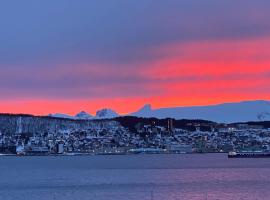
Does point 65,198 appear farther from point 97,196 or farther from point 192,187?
point 192,187

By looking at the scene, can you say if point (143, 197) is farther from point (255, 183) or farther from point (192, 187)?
point (255, 183)

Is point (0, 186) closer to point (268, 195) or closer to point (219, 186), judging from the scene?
point (219, 186)

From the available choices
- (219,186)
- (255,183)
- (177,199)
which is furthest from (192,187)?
(177,199)

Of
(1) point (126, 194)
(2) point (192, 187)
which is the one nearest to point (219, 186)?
(2) point (192, 187)

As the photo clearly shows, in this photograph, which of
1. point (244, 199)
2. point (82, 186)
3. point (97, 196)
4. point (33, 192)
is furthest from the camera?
point (82, 186)

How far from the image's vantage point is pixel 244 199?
65.8m

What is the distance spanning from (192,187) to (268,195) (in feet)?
47.8

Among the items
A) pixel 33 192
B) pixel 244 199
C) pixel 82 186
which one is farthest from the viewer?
pixel 82 186

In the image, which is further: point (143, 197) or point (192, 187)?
point (192, 187)

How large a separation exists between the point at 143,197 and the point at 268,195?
Result: 32.6 feet

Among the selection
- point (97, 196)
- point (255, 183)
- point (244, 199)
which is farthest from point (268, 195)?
point (255, 183)

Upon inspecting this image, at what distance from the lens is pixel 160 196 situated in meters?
69.1

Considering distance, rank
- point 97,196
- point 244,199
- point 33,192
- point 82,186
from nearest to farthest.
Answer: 1. point 244,199
2. point 97,196
3. point 33,192
4. point 82,186

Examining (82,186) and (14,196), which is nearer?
(14,196)
